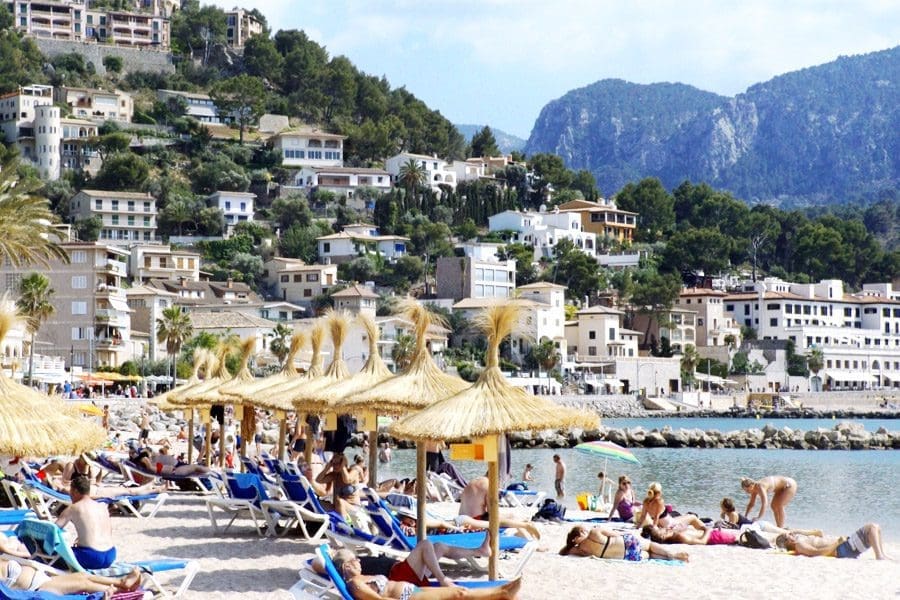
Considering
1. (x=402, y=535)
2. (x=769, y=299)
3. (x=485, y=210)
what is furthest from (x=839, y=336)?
(x=402, y=535)

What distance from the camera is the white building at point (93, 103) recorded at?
115438 millimetres

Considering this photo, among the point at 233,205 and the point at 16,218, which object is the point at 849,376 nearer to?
the point at 233,205

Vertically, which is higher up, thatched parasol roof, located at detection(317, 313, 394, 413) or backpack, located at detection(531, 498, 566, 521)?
thatched parasol roof, located at detection(317, 313, 394, 413)

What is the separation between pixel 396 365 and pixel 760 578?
6407 cm

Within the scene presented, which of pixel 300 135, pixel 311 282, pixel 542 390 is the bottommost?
pixel 542 390

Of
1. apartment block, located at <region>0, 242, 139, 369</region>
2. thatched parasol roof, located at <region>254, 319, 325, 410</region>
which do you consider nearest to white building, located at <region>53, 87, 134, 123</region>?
apartment block, located at <region>0, 242, 139, 369</region>

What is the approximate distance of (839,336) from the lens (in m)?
102

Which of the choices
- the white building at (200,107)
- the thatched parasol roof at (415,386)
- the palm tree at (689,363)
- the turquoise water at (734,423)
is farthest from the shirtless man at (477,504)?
the white building at (200,107)

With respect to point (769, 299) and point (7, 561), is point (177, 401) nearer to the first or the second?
point (7, 561)

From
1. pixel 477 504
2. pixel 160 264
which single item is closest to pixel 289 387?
pixel 477 504

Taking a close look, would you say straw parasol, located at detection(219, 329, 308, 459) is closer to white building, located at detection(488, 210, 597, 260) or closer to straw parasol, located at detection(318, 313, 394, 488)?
straw parasol, located at detection(318, 313, 394, 488)

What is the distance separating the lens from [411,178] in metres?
111

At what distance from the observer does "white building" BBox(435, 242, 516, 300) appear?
91.8m

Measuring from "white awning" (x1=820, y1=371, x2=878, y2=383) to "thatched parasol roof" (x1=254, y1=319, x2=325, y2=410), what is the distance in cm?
8422
